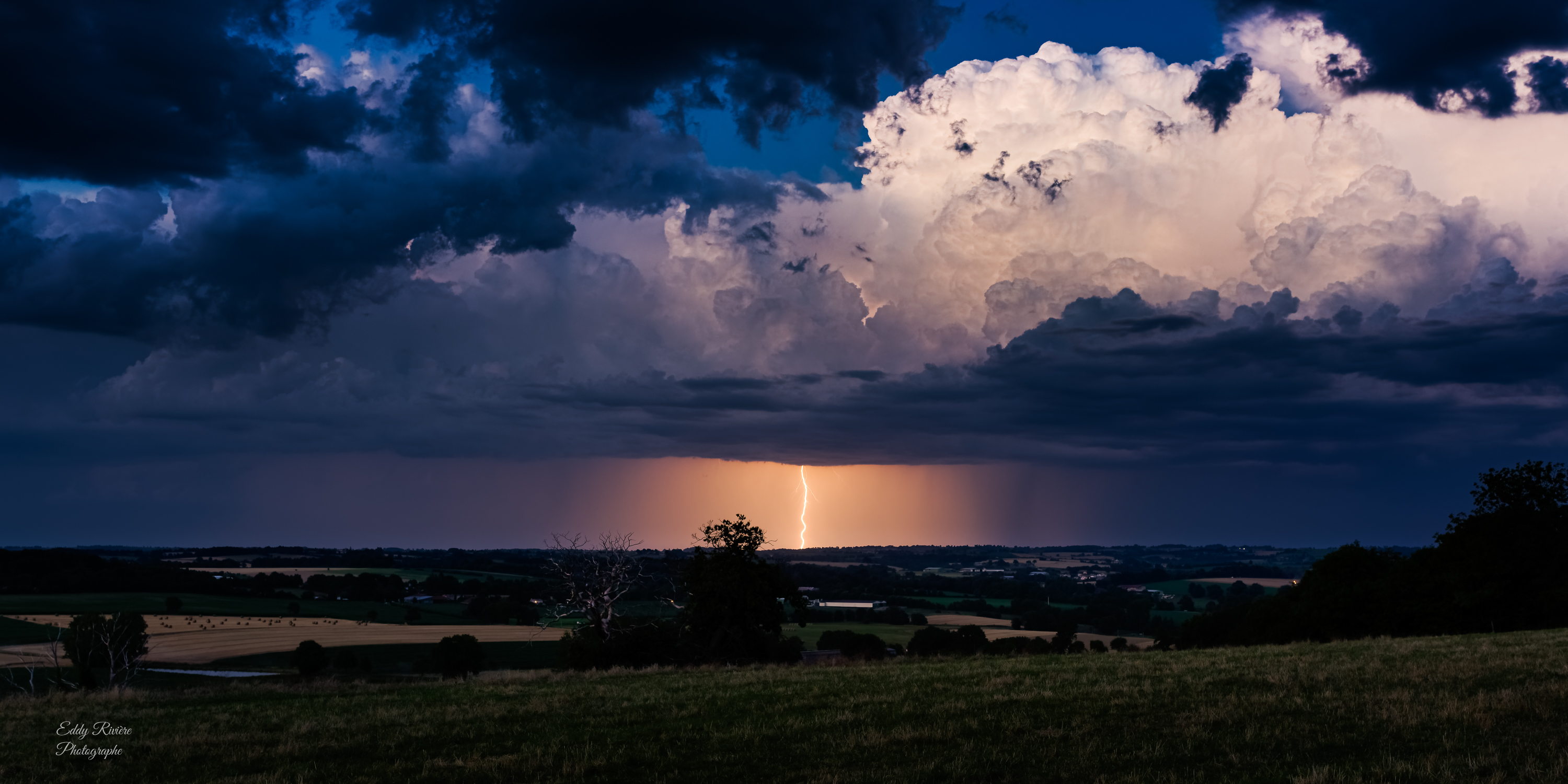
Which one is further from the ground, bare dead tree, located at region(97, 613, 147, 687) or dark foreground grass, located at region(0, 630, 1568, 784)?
dark foreground grass, located at region(0, 630, 1568, 784)

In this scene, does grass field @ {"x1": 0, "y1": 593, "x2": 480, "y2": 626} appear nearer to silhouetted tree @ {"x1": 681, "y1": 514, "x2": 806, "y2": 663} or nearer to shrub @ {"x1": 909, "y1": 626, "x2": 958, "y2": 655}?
shrub @ {"x1": 909, "y1": 626, "x2": 958, "y2": 655}

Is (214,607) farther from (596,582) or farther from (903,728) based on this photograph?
(903,728)

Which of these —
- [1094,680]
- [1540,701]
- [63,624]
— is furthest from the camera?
[63,624]

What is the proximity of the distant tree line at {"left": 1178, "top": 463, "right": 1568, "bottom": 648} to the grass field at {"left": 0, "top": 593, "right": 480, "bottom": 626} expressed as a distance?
10338 centimetres

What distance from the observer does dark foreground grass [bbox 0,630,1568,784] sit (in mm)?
14922

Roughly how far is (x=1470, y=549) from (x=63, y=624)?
139 metres

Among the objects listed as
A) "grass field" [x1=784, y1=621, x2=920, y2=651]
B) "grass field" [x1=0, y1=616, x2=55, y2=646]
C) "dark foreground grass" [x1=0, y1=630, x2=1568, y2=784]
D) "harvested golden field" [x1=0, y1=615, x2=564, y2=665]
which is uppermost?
"dark foreground grass" [x1=0, y1=630, x2=1568, y2=784]

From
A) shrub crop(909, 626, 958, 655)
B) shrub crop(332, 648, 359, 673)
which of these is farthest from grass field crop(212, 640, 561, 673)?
shrub crop(909, 626, 958, 655)

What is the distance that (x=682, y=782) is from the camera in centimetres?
1485

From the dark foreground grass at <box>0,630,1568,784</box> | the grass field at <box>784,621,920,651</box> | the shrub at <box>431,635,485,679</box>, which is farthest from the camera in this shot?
the grass field at <box>784,621,920,651</box>

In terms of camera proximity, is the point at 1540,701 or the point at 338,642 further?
the point at 338,642

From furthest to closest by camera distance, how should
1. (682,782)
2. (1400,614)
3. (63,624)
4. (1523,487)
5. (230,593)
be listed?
1. (230,593)
2. (63,624)
3. (1523,487)
4. (1400,614)
5. (682,782)

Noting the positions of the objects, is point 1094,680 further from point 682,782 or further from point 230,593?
point 230,593

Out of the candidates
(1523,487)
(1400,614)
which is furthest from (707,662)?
(1523,487)
